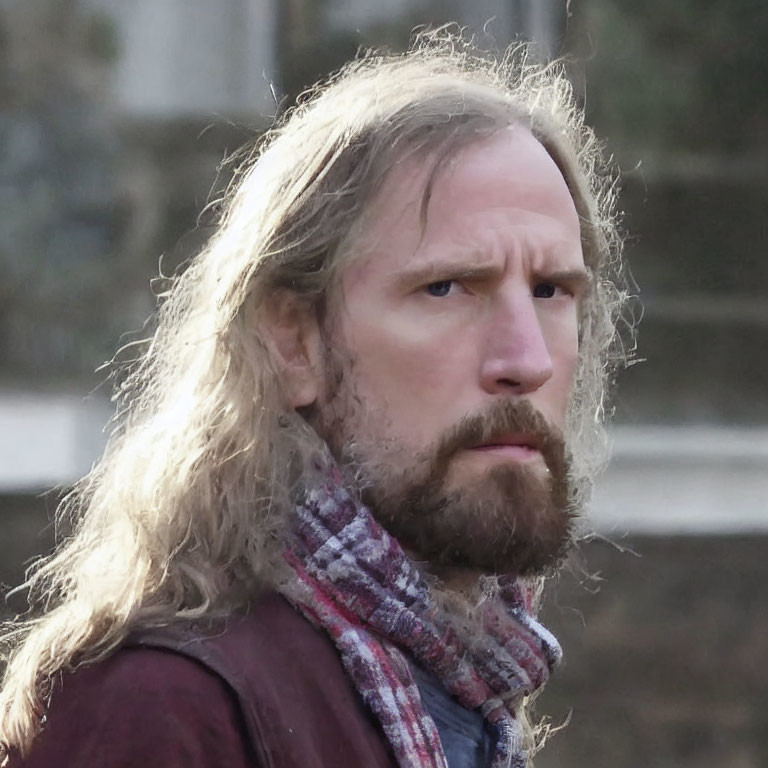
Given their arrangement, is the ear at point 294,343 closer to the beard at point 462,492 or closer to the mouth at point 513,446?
the beard at point 462,492

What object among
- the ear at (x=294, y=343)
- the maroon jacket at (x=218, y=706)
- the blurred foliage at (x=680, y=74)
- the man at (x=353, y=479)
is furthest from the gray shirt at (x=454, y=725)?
the blurred foliage at (x=680, y=74)

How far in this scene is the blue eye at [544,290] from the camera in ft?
6.83

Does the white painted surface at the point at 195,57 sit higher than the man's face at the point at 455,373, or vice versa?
the white painted surface at the point at 195,57

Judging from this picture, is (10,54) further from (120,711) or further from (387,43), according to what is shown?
(120,711)

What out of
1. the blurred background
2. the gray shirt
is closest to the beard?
the gray shirt

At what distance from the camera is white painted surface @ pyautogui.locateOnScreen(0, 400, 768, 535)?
4.66 meters

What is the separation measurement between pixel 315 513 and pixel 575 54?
329 centimetres

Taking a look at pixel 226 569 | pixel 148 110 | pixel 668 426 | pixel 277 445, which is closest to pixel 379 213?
pixel 277 445

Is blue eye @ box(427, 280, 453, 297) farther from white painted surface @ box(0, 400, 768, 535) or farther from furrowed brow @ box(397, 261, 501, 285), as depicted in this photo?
white painted surface @ box(0, 400, 768, 535)

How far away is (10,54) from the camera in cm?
455

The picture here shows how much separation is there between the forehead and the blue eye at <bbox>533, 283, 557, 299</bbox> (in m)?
0.05

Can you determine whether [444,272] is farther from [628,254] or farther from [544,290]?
[628,254]

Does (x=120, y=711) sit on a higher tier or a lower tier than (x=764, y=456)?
lower

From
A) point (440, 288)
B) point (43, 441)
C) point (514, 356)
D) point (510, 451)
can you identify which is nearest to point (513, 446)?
point (510, 451)
